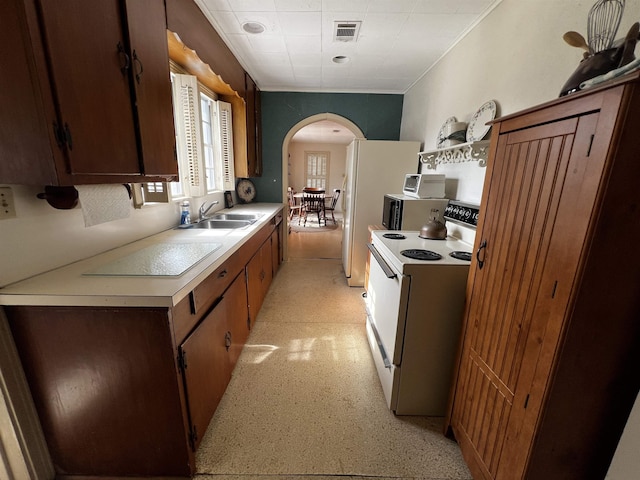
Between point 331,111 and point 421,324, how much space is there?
11.3ft

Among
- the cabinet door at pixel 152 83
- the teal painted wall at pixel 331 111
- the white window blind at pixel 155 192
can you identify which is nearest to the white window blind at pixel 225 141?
the teal painted wall at pixel 331 111

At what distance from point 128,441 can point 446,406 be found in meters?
1.60

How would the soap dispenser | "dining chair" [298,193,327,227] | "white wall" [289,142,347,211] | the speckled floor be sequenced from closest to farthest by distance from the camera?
the speckled floor < the soap dispenser < "dining chair" [298,193,327,227] < "white wall" [289,142,347,211]

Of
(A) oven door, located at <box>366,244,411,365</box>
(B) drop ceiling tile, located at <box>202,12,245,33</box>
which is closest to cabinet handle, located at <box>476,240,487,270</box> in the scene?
(A) oven door, located at <box>366,244,411,365</box>

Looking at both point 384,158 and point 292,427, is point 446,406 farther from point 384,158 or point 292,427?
point 384,158

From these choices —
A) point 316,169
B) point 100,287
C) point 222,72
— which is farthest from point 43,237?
point 316,169

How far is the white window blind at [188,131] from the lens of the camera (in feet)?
7.27

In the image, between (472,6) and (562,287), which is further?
(472,6)

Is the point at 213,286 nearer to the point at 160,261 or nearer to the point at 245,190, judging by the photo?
the point at 160,261

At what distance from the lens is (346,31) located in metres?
2.24

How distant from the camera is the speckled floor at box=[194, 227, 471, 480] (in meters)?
1.28

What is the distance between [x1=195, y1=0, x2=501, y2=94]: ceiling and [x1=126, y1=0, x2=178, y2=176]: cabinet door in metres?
0.73

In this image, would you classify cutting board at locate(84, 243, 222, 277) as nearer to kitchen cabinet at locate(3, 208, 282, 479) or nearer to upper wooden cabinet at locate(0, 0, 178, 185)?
kitchen cabinet at locate(3, 208, 282, 479)

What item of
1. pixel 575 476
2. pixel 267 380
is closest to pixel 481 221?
pixel 575 476
